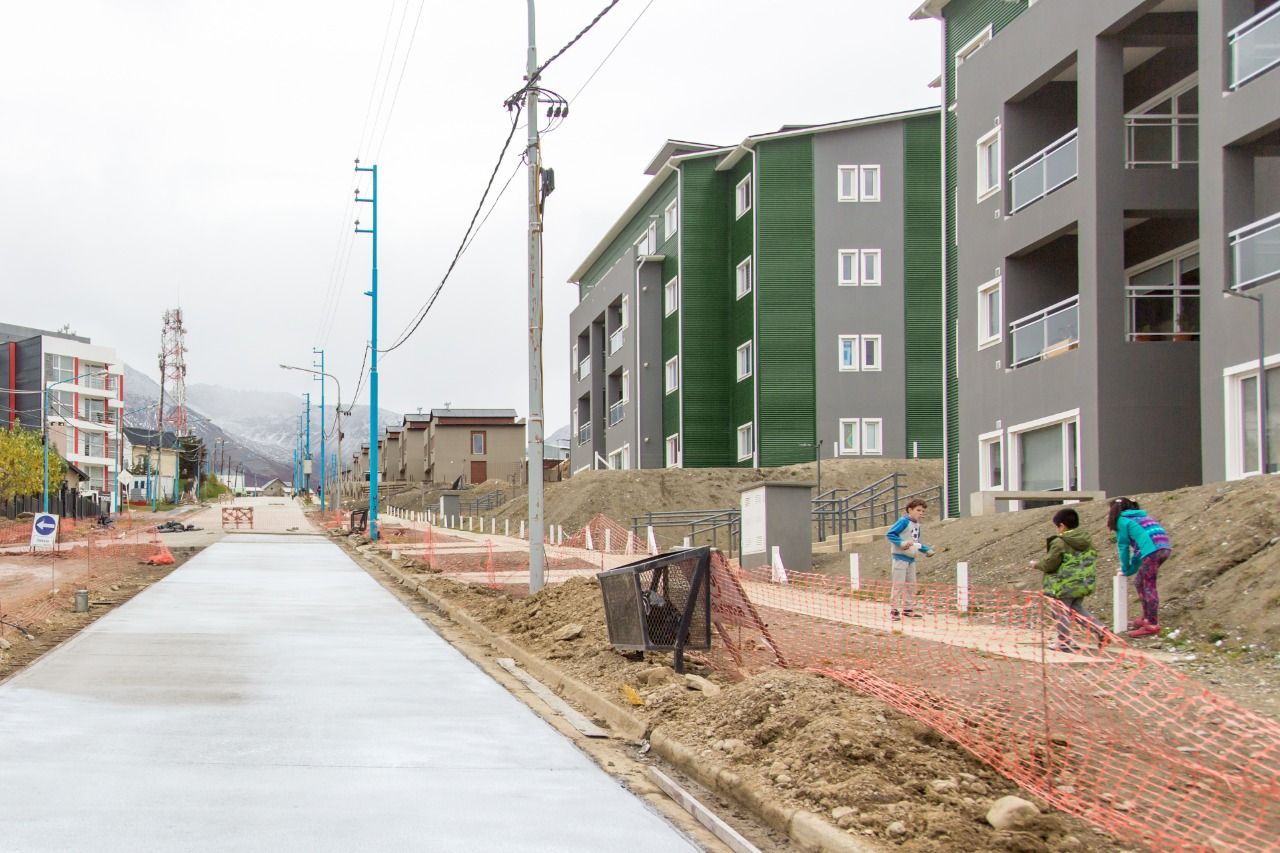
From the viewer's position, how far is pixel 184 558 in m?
34.7

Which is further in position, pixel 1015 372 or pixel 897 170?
pixel 897 170

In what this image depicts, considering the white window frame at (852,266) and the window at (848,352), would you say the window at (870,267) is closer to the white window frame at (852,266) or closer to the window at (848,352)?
the white window frame at (852,266)

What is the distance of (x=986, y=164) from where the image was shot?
2881 cm

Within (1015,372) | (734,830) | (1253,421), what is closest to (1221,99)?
(1253,421)

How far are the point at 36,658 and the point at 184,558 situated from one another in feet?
70.3

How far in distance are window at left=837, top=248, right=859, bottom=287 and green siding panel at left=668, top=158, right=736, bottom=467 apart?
5830mm

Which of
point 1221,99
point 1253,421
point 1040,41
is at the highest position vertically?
point 1040,41

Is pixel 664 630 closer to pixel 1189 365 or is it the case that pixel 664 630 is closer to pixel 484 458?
pixel 1189 365

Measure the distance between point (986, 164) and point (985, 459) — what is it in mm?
6381

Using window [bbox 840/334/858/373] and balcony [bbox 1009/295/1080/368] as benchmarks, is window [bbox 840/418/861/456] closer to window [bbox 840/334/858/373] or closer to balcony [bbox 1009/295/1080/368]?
window [bbox 840/334/858/373]

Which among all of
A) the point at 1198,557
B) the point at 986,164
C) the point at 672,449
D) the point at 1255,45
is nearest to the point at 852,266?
the point at 672,449

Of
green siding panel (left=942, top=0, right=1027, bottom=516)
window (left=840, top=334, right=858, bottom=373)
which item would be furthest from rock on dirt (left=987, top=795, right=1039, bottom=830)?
window (left=840, top=334, right=858, bottom=373)

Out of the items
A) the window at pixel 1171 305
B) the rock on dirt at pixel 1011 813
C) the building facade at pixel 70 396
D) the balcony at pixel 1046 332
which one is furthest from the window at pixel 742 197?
the building facade at pixel 70 396

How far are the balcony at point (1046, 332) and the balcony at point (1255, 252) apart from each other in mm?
4415
